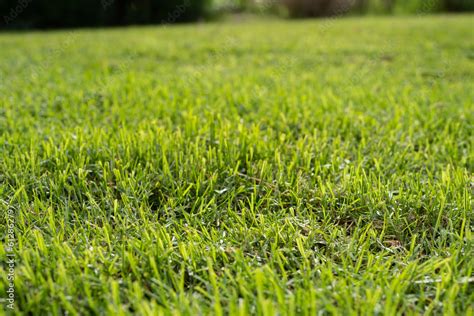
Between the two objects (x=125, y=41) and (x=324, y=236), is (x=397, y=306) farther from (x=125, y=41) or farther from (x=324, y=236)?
(x=125, y=41)

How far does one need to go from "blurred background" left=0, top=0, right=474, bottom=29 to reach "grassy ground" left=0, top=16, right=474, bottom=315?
310 inches

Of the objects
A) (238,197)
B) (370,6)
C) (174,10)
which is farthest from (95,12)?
(238,197)

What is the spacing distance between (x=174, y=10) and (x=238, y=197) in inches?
429

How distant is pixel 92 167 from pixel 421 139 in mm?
1449

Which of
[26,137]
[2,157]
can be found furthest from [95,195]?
[26,137]

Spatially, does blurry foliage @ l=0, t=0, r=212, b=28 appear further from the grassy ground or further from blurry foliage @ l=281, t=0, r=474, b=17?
the grassy ground

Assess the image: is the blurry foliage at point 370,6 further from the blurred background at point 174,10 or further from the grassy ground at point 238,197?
the grassy ground at point 238,197

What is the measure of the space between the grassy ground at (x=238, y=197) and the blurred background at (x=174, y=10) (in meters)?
7.87

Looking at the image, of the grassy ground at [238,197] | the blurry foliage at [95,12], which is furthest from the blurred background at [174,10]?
the grassy ground at [238,197]

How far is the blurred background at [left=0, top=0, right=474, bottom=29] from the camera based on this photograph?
9.90 metres

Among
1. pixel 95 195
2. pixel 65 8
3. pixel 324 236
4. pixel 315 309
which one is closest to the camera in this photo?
pixel 315 309

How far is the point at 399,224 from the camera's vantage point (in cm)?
139

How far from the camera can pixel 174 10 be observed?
11.6 meters

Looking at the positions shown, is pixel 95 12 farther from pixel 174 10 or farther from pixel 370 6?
pixel 370 6
